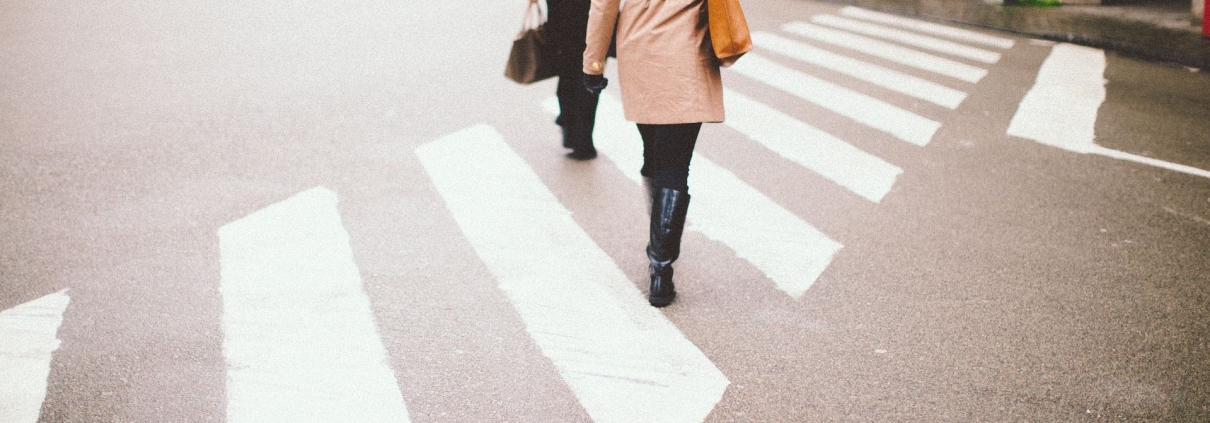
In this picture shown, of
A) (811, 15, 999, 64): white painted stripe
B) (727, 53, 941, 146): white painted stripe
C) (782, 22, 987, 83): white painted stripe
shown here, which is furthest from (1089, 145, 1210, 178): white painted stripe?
(811, 15, 999, 64): white painted stripe

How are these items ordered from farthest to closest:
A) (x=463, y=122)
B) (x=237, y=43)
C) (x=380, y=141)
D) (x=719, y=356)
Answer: (x=237, y=43) → (x=463, y=122) → (x=380, y=141) → (x=719, y=356)

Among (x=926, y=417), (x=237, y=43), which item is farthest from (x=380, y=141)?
(x=926, y=417)

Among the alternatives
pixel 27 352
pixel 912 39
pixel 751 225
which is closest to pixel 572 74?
pixel 751 225

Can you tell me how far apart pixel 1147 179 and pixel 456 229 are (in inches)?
179

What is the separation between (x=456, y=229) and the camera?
4422 millimetres

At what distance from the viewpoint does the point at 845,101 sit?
7312 mm

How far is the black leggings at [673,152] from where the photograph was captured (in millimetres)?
3346

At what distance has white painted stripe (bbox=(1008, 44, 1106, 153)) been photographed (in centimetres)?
618

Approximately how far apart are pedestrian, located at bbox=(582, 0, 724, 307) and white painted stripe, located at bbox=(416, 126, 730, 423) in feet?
1.58

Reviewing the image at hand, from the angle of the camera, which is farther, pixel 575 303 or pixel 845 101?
pixel 845 101

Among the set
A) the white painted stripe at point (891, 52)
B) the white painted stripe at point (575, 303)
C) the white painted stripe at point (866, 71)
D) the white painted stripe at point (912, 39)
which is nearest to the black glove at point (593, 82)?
the white painted stripe at point (575, 303)

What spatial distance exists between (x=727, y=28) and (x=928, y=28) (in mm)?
9678

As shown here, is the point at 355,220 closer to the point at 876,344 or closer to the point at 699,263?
the point at 699,263

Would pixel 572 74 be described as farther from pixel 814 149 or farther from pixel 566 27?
pixel 814 149
